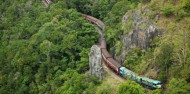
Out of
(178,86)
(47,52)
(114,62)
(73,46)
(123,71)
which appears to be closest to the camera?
(178,86)

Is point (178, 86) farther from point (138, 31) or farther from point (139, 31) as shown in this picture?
point (138, 31)

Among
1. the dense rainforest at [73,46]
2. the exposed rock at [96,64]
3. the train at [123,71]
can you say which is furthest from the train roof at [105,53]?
the exposed rock at [96,64]

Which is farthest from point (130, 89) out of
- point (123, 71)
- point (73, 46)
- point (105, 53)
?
point (73, 46)

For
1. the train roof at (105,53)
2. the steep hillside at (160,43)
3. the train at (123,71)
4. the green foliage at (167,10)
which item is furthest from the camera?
the train roof at (105,53)

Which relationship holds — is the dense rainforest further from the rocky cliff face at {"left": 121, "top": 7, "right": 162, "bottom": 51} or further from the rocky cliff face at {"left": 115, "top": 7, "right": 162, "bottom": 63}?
the rocky cliff face at {"left": 121, "top": 7, "right": 162, "bottom": 51}

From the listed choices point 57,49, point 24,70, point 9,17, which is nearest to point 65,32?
point 57,49

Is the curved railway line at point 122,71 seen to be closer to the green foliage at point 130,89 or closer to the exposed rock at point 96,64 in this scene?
the exposed rock at point 96,64

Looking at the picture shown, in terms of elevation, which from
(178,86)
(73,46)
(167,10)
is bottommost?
(178,86)

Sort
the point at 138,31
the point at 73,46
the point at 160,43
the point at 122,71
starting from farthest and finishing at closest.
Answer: the point at 73,46 < the point at 138,31 < the point at 122,71 < the point at 160,43

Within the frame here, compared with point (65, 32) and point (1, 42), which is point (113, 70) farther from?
point (1, 42)
